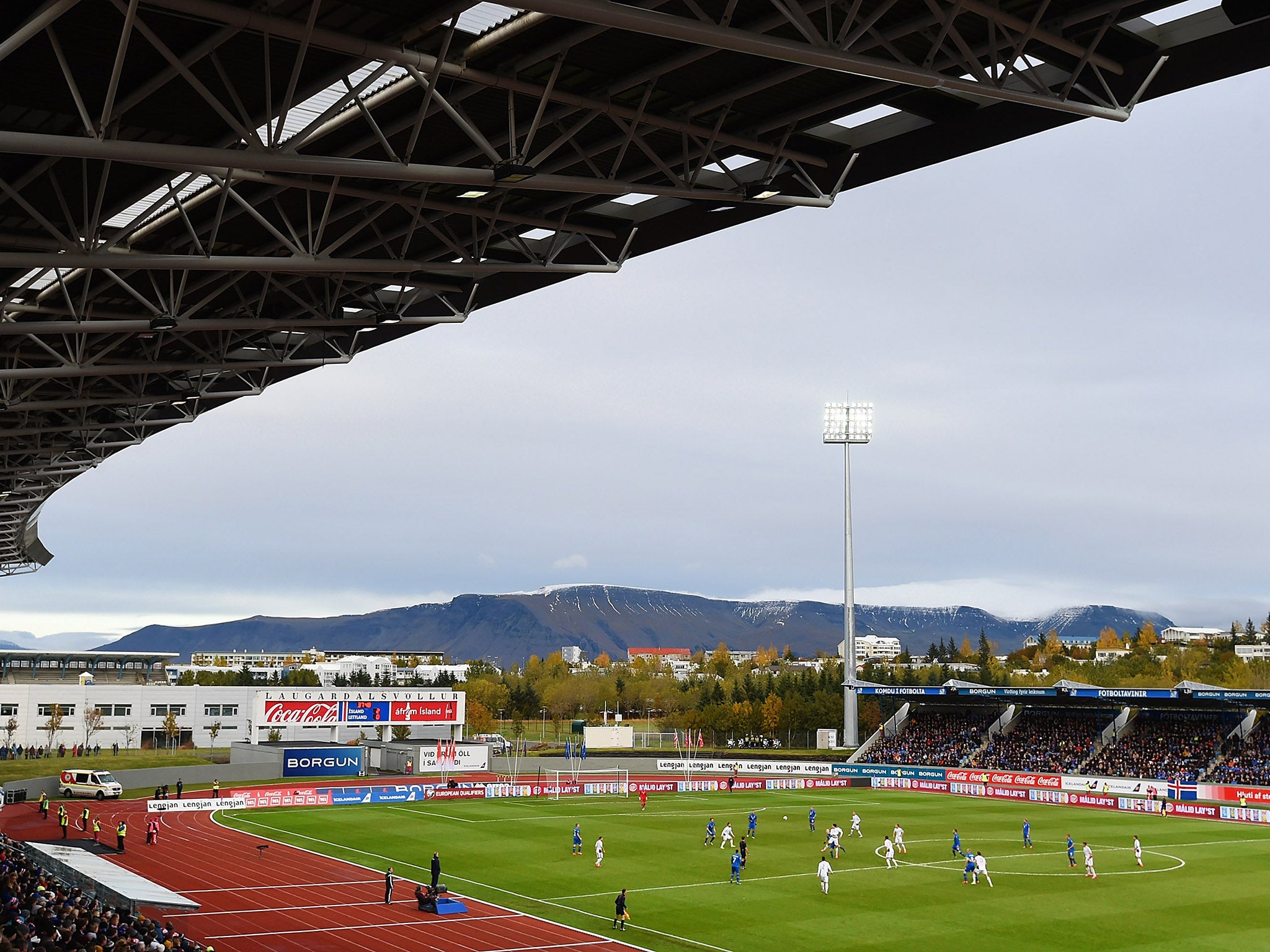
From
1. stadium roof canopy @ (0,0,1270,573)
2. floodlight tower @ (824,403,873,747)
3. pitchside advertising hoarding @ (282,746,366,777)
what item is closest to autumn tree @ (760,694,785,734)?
floodlight tower @ (824,403,873,747)

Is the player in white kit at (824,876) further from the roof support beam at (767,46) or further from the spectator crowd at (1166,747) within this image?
the spectator crowd at (1166,747)

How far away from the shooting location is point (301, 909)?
34.6m

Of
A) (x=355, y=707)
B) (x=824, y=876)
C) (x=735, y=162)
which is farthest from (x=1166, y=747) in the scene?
(x=735, y=162)

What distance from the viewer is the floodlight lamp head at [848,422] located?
105m

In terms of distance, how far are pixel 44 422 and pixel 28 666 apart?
104 meters

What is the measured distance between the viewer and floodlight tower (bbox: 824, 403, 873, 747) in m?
98.7

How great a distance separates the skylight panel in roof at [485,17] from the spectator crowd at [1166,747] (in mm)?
69272

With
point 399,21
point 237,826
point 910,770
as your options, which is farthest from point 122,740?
point 399,21

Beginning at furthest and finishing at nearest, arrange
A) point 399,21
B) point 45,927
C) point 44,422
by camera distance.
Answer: point 44,422
point 45,927
point 399,21

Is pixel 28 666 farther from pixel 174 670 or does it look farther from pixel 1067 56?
pixel 1067 56

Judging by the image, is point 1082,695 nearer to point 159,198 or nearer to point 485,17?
point 159,198

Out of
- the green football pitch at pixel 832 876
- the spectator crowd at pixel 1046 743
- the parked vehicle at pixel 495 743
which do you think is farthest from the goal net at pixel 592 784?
the spectator crowd at pixel 1046 743

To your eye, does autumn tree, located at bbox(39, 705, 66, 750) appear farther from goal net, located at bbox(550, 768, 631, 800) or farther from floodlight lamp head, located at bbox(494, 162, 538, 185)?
floodlight lamp head, located at bbox(494, 162, 538, 185)

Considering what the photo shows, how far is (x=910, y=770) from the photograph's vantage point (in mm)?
80938
